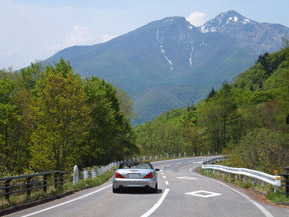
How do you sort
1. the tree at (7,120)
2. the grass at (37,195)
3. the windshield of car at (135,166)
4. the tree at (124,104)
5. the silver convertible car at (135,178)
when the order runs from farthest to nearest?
the tree at (124,104)
the tree at (7,120)
the windshield of car at (135,166)
the silver convertible car at (135,178)
the grass at (37,195)

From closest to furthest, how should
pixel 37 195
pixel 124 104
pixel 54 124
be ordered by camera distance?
pixel 37 195, pixel 54 124, pixel 124 104

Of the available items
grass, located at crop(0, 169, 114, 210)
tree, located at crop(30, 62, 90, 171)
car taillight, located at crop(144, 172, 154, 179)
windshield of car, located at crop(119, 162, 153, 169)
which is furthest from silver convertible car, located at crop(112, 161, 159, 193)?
tree, located at crop(30, 62, 90, 171)

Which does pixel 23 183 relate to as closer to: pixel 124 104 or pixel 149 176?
pixel 149 176

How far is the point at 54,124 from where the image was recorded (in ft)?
103

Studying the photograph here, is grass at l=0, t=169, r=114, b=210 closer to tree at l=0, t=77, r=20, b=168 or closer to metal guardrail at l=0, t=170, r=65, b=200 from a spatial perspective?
metal guardrail at l=0, t=170, r=65, b=200

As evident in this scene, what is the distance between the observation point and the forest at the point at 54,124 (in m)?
31.9

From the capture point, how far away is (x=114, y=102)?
5234 cm

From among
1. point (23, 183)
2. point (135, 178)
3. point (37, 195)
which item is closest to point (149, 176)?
point (135, 178)

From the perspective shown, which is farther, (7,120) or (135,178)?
(7,120)

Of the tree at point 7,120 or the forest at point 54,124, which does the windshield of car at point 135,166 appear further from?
the tree at point 7,120

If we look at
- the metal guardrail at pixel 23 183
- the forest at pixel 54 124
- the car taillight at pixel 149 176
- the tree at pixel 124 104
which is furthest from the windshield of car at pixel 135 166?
the tree at pixel 124 104

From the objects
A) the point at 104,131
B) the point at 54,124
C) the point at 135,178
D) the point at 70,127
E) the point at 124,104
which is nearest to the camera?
the point at 135,178

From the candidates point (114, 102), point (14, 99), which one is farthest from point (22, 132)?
point (114, 102)

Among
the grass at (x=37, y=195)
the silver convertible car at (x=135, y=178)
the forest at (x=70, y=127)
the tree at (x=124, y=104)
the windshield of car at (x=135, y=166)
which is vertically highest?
the tree at (x=124, y=104)
